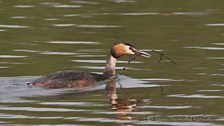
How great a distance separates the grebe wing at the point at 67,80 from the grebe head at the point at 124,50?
3.01 ft

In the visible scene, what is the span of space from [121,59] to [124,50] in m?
2.72

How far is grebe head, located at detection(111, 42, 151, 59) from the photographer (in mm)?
17875

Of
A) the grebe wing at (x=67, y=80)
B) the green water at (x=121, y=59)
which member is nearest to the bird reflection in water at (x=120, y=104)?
the green water at (x=121, y=59)

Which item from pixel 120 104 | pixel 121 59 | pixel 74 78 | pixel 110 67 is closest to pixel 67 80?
pixel 74 78

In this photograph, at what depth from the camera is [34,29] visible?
2397 cm

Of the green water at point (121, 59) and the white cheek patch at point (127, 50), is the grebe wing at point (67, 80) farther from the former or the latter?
the white cheek patch at point (127, 50)

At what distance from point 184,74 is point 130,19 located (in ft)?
25.9

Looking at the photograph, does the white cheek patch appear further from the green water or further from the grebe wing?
the grebe wing

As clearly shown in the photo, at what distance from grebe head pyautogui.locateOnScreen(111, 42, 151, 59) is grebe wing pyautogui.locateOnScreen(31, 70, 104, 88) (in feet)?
3.01

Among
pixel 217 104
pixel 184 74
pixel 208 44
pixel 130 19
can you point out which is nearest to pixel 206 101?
pixel 217 104

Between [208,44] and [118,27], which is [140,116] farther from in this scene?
[118,27]

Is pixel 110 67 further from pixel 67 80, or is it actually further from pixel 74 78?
pixel 67 80

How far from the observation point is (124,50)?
18.0m

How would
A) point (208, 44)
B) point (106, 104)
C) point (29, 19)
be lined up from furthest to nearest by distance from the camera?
point (29, 19) < point (208, 44) < point (106, 104)
